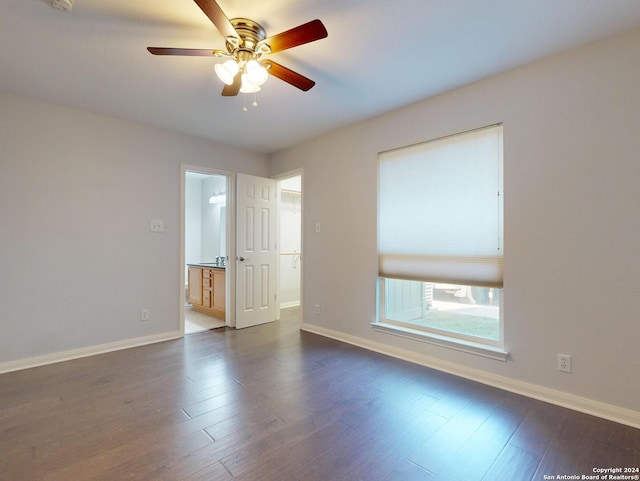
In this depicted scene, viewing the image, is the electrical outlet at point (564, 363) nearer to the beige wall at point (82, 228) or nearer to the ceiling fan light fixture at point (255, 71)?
the ceiling fan light fixture at point (255, 71)

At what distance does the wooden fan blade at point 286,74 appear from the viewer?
1.99 metres

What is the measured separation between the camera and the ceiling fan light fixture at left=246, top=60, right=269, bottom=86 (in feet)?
6.27

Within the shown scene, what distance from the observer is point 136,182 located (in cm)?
346

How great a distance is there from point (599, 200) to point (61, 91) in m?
4.36

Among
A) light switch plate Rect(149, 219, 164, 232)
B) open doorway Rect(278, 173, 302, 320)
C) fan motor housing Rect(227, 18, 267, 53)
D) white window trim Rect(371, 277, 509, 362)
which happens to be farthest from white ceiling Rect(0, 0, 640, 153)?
open doorway Rect(278, 173, 302, 320)

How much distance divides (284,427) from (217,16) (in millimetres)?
2356

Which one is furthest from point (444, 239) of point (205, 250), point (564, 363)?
point (205, 250)

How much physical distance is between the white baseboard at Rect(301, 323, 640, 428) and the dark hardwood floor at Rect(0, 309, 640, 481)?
0.23ft

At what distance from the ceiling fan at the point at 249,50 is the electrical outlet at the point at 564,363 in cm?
261

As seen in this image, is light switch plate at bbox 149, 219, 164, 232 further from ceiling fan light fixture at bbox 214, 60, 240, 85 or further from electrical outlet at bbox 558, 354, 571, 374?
electrical outlet at bbox 558, 354, 571, 374

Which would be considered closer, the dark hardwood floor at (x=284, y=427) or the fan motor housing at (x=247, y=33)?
the dark hardwood floor at (x=284, y=427)

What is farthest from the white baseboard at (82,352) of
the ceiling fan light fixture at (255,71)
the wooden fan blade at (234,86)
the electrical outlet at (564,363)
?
the electrical outlet at (564,363)

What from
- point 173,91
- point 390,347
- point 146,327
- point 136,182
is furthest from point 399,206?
point 146,327

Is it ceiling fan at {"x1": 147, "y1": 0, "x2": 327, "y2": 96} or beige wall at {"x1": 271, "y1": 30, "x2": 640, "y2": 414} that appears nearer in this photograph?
ceiling fan at {"x1": 147, "y1": 0, "x2": 327, "y2": 96}
